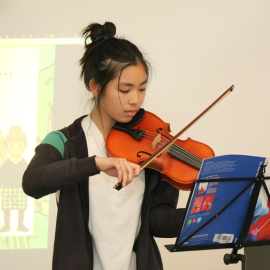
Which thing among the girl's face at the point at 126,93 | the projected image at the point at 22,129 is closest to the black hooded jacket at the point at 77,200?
the girl's face at the point at 126,93

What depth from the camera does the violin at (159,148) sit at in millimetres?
1045

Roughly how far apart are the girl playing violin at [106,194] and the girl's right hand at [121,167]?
141 millimetres

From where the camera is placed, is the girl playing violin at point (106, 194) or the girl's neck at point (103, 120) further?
the girl's neck at point (103, 120)

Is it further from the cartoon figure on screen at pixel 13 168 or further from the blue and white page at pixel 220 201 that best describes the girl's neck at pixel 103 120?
the cartoon figure on screen at pixel 13 168

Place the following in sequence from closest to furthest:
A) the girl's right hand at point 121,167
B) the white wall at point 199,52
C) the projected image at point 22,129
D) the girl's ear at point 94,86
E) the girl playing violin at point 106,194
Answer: the girl's right hand at point 121,167
the girl playing violin at point 106,194
the girl's ear at point 94,86
the projected image at point 22,129
the white wall at point 199,52

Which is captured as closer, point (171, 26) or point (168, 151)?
point (168, 151)

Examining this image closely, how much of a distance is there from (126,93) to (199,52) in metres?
0.99

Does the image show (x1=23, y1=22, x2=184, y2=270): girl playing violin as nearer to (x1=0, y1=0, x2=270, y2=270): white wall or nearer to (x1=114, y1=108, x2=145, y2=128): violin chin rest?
(x1=114, y1=108, x2=145, y2=128): violin chin rest

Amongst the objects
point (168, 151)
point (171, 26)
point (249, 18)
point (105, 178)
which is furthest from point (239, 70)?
point (105, 178)

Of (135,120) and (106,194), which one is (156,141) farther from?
(106,194)

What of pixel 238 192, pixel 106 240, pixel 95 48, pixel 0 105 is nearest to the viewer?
pixel 238 192

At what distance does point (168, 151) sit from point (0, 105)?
1.03m

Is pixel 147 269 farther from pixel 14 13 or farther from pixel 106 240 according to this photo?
pixel 14 13

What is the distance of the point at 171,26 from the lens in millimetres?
1908
